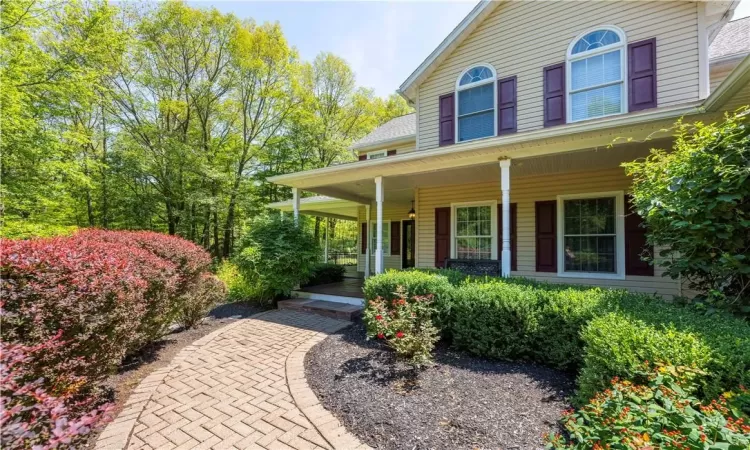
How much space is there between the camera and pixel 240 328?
569 cm

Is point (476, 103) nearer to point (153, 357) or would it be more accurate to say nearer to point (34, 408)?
point (153, 357)

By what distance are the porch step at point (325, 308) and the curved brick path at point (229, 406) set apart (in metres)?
1.43

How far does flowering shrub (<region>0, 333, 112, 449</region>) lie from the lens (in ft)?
4.37

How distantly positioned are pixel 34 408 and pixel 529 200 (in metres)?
7.64

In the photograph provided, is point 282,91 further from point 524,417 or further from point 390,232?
point 524,417

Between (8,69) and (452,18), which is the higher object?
(452,18)

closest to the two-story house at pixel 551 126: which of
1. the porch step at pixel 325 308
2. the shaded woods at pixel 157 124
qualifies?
the porch step at pixel 325 308

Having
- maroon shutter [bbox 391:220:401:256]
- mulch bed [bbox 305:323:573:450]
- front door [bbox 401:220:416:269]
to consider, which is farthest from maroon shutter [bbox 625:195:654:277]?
maroon shutter [bbox 391:220:401:256]

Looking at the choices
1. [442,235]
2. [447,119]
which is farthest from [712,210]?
[447,119]

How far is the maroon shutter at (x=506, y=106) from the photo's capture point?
280 inches

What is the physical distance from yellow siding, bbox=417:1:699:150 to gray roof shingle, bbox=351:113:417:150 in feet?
8.99

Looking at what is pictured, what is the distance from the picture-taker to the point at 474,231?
7.87 metres

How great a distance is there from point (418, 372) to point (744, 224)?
3314 mm

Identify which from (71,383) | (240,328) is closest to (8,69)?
(240,328)
